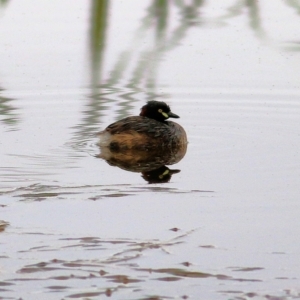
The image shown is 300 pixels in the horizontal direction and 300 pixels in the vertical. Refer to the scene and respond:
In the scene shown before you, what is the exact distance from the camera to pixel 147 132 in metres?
10.5

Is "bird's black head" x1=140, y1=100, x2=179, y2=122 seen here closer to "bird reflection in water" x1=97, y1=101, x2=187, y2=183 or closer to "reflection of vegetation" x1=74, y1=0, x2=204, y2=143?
"bird reflection in water" x1=97, y1=101, x2=187, y2=183

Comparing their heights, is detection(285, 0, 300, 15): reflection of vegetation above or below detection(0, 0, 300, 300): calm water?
above

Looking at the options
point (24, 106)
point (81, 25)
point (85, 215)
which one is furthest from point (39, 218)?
point (81, 25)

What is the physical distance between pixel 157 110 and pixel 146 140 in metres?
0.52

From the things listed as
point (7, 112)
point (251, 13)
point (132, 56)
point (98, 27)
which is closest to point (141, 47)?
point (132, 56)

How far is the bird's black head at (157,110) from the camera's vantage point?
10.7 metres

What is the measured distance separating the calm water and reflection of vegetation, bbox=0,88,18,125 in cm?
3

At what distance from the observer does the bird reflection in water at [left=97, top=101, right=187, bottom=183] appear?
9.67m

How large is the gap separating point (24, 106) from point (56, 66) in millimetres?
1811

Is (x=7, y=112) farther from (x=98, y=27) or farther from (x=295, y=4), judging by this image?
(x=295, y=4)

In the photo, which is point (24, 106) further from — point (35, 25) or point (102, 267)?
point (102, 267)

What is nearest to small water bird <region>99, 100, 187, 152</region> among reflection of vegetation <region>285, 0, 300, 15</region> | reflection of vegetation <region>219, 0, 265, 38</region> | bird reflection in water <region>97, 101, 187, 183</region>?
bird reflection in water <region>97, 101, 187, 183</region>

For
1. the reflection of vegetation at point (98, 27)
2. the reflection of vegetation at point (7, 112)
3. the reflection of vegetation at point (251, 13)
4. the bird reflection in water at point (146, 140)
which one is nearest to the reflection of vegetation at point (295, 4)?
the reflection of vegetation at point (251, 13)

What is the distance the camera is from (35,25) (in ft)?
50.5
